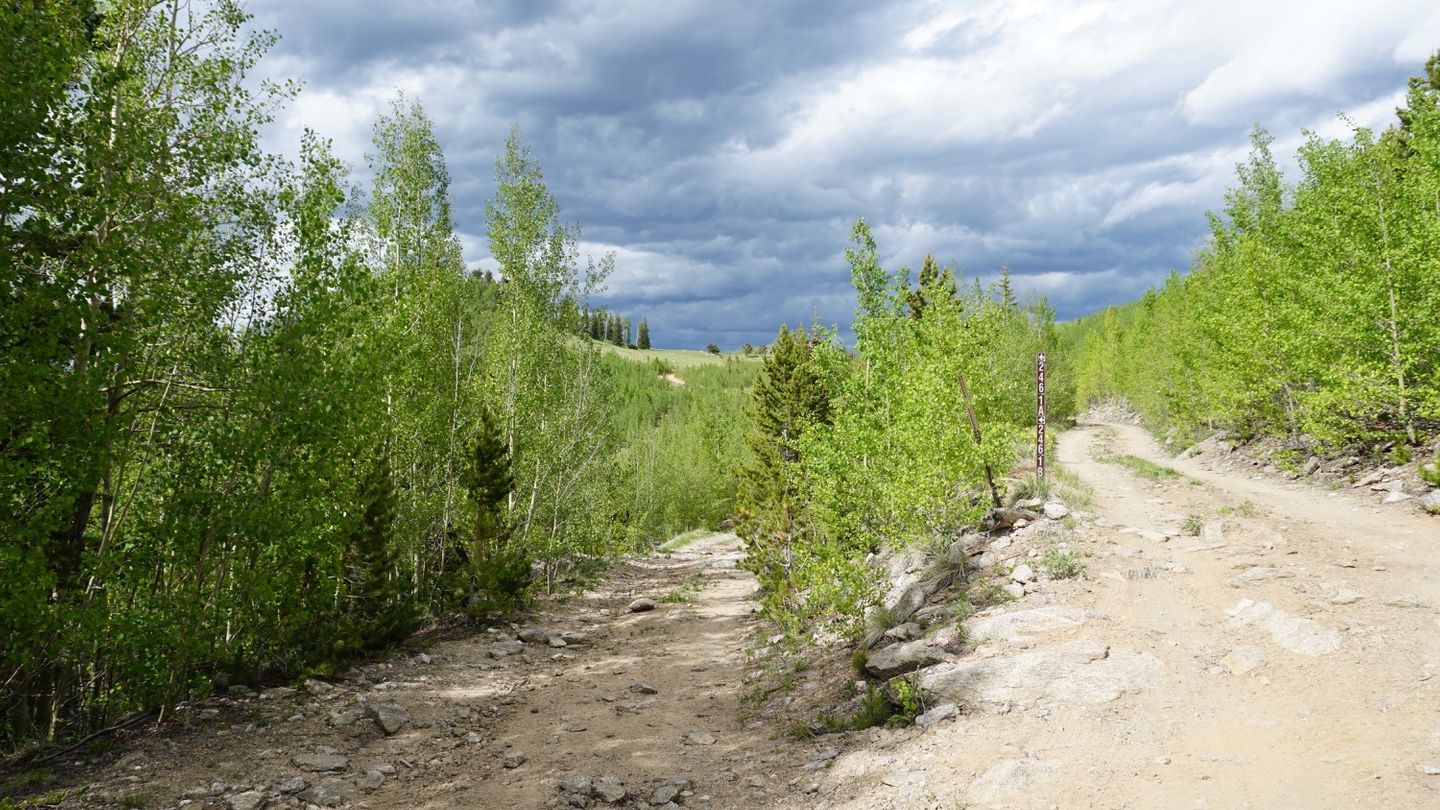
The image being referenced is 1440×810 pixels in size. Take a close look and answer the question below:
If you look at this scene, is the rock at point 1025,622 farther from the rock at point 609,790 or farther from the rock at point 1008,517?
the rock at point 609,790

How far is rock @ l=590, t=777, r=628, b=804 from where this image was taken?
1018 cm

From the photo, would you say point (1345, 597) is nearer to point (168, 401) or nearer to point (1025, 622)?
point (1025, 622)

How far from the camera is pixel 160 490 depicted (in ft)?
36.5

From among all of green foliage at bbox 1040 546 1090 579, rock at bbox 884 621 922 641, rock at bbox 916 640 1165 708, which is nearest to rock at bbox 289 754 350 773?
rock at bbox 916 640 1165 708

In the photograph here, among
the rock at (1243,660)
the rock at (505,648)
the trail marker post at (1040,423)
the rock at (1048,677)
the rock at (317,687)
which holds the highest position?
the trail marker post at (1040,423)

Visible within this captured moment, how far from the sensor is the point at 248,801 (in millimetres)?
9508

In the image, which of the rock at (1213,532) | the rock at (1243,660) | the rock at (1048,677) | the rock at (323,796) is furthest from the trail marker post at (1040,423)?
the rock at (323,796)

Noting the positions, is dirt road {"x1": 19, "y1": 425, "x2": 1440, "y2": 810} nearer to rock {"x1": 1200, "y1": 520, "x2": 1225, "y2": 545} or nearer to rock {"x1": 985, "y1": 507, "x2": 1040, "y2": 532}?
rock {"x1": 1200, "y1": 520, "x2": 1225, "y2": 545}

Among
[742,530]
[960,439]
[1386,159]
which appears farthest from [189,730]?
[1386,159]

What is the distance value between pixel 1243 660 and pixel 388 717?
14806mm

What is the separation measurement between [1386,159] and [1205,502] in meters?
14.1

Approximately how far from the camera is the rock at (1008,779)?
791 centimetres

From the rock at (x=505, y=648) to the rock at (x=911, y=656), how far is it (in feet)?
37.2

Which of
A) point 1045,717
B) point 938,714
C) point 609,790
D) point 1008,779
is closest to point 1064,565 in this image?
point 1045,717
